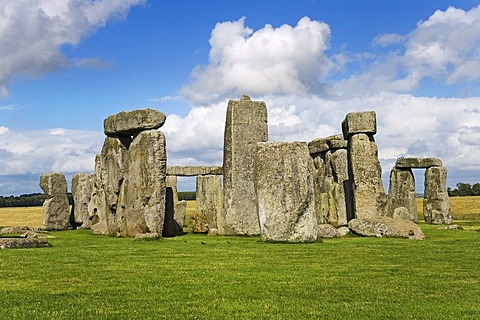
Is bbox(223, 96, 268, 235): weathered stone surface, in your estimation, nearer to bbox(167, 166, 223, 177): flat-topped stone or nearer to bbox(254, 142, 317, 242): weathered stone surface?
bbox(254, 142, 317, 242): weathered stone surface

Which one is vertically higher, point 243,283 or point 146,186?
point 146,186

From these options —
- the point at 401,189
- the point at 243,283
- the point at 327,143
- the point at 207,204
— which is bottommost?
the point at 243,283

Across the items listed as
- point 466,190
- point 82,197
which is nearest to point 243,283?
point 82,197

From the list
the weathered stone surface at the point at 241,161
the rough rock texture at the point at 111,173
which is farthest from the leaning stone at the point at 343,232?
the rough rock texture at the point at 111,173

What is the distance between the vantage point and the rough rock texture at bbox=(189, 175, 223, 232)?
22562mm

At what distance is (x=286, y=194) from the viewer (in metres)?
15.7

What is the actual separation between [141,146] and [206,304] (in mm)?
12574

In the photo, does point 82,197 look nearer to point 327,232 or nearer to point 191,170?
point 191,170

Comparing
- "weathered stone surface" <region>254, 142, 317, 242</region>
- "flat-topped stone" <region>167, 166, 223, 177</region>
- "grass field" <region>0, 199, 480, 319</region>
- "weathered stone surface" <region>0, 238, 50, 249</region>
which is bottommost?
"grass field" <region>0, 199, 480, 319</region>

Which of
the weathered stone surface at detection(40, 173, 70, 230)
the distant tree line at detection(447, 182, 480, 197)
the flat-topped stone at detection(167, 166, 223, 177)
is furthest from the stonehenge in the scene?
the distant tree line at detection(447, 182, 480, 197)

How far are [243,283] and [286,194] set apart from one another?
262 inches

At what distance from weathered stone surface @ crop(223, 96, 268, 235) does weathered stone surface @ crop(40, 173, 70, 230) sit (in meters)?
10.7

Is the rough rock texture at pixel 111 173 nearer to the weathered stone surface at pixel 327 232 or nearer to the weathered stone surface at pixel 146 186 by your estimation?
the weathered stone surface at pixel 146 186

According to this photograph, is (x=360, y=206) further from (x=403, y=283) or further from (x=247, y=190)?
(x=403, y=283)
